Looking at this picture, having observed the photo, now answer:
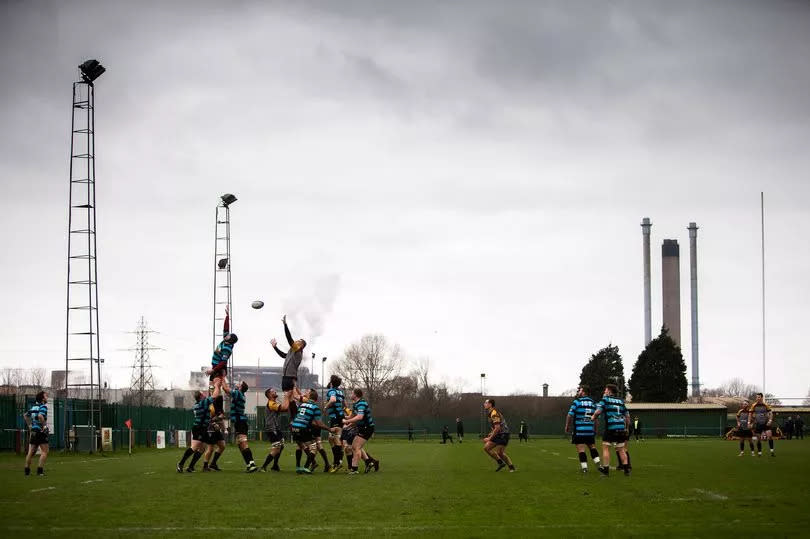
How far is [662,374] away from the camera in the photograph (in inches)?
4163

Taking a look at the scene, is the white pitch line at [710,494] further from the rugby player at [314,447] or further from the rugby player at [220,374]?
the rugby player at [220,374]

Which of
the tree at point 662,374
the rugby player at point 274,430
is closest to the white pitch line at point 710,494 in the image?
the rugby player at point 274,430

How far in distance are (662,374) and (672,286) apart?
31850 mm

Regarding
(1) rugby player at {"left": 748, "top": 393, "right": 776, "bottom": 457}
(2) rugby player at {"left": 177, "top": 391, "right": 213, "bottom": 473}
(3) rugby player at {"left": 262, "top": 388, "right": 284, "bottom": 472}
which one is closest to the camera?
(2) rugby player at {"left": 177, "top": 391, "right": 213, "bottom": 473}

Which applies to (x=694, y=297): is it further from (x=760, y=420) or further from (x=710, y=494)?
(x=710, y=494)

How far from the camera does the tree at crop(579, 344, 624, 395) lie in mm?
110356

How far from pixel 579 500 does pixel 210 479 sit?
8812mm

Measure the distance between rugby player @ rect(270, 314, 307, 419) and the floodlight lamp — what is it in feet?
59.2

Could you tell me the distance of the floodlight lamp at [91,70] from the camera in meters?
41.1

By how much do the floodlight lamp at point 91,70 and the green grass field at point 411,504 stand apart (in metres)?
21.3

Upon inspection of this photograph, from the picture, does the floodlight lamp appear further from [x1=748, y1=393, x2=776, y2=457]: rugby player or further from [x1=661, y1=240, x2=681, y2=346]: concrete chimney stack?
[x1=661, y1=240, x2=681, y2=346]: concrete chimney stack

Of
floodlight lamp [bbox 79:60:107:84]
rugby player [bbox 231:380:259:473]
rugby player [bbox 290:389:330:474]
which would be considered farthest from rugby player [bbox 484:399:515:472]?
floodlight lamp [bbox 79:60:107:84]

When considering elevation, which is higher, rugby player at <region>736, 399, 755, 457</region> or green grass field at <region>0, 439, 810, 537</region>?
green grass field at <region>0, 439, 810, 537</region>

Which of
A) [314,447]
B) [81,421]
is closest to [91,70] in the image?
[81,421]
